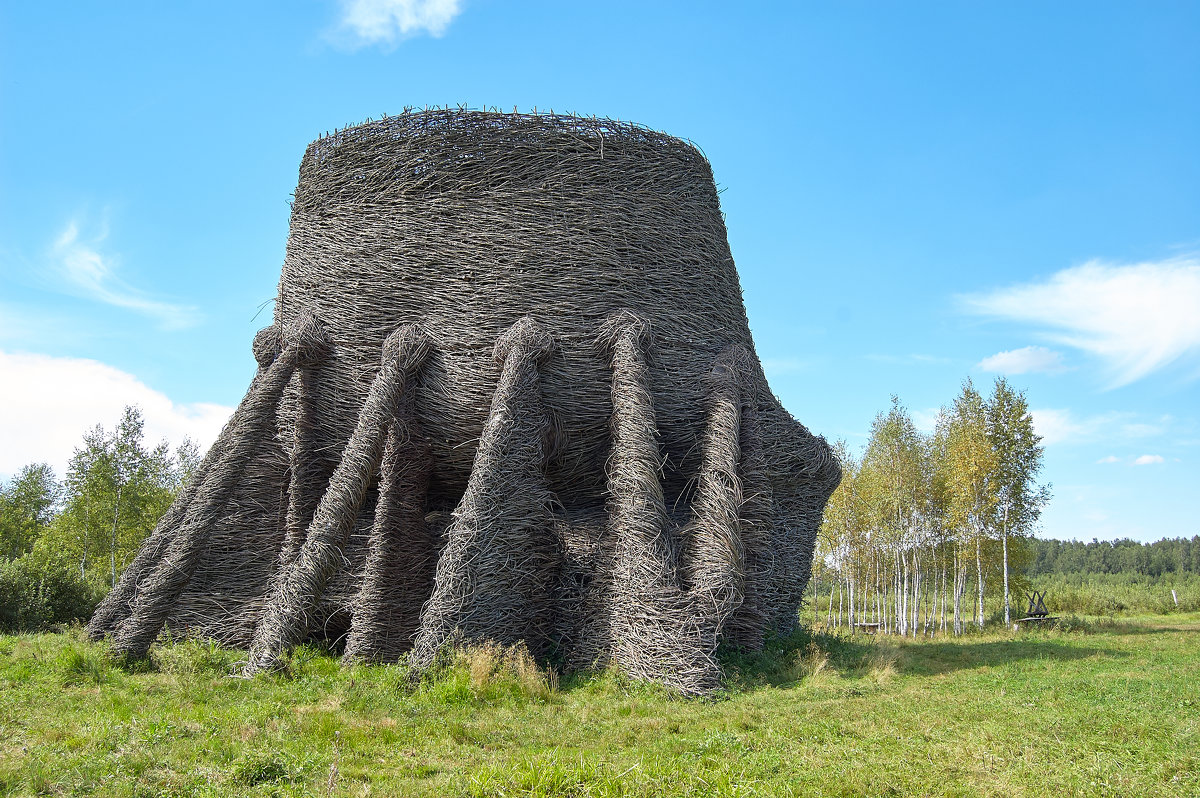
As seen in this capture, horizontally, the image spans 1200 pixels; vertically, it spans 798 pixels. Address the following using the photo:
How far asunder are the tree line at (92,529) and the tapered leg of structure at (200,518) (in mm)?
6706

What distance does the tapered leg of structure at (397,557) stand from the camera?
1128cm

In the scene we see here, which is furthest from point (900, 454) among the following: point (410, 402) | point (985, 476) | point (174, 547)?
point (174, 547)

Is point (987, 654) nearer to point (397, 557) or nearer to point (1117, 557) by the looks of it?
point (397, 557)

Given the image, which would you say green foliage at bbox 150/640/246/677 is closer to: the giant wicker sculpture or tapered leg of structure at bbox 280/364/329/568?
the giant wicker sculpture

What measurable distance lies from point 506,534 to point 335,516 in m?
2.85

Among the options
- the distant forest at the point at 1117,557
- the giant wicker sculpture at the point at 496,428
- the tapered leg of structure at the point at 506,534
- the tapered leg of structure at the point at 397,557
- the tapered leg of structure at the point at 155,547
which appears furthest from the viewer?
the distant forest at the point at 1117,557

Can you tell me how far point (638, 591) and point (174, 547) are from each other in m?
Result: 7.88

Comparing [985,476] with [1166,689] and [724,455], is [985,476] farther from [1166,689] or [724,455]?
[724,455]

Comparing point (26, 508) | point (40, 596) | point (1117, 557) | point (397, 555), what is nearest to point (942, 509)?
point (397, 555)

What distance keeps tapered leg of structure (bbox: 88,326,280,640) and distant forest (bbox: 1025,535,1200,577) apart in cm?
8054

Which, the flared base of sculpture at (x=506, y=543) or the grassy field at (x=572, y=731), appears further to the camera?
the flared base of sculpture at (x=506, y=543)

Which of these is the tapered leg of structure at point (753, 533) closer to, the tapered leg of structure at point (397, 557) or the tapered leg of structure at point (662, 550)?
the tapered leg of structure at point (662, 550)

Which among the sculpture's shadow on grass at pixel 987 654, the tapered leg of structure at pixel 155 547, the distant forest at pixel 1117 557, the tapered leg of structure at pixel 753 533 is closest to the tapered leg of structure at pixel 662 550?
the tapered leg of structure at pixel 753 533

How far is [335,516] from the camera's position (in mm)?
11539
